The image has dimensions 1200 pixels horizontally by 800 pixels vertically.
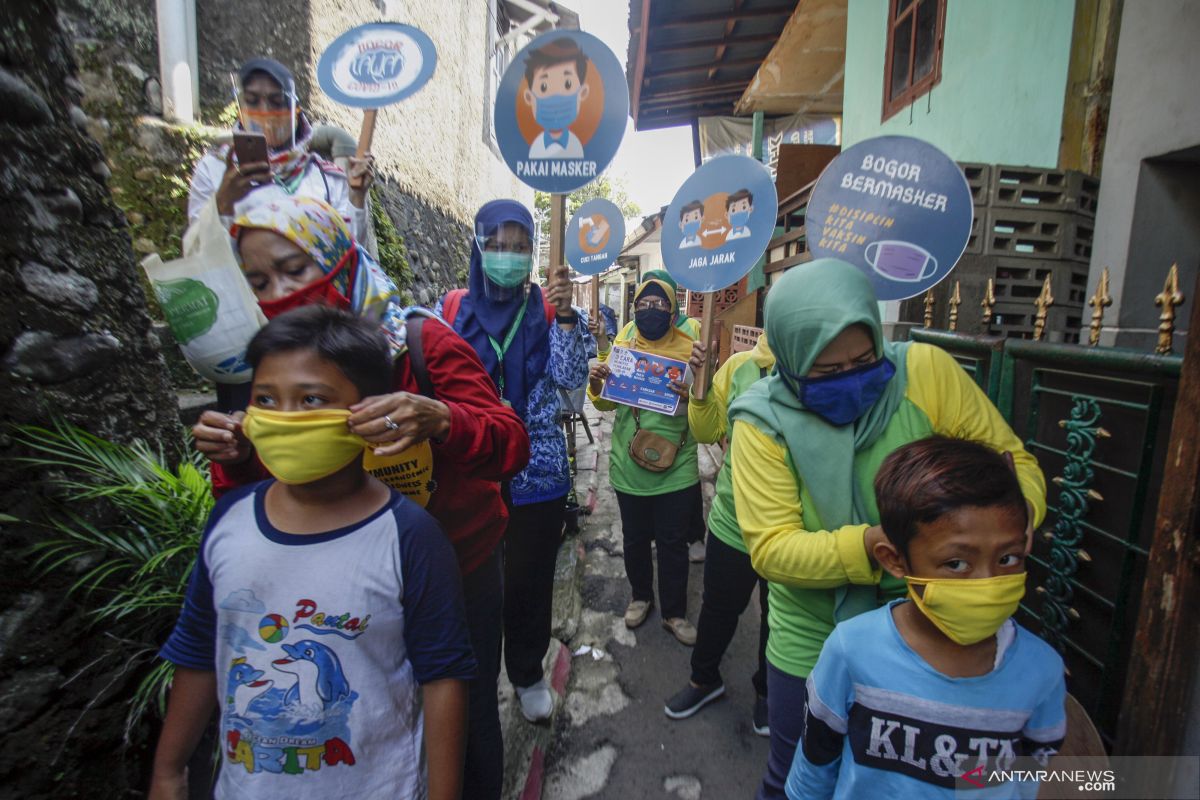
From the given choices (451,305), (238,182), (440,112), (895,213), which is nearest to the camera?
(238,182)

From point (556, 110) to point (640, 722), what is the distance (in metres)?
2.75

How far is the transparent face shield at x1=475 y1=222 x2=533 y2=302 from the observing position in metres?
2.21

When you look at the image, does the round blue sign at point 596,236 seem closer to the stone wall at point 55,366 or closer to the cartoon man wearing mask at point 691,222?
the cartoon man wearing mask at point 691,222

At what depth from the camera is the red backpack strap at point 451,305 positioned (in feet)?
7.42

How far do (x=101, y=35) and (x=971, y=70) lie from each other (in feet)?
20.3

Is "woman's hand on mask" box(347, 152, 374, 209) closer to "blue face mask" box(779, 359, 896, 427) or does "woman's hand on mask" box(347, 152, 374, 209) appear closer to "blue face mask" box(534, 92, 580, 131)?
"blue face mask" box(534, 92, 580, 131)

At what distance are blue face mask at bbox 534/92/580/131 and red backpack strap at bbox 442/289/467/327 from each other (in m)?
0.83

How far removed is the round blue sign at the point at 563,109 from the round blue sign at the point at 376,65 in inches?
14.1

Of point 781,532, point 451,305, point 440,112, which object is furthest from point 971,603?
point 440,112

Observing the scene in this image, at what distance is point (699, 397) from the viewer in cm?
280

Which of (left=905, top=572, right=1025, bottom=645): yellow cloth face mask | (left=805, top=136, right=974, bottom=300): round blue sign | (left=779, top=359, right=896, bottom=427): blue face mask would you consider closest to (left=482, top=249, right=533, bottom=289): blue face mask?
(left=805, top=136, right=974, bottom=300): round blue sign

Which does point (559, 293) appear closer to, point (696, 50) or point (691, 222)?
point (691, 222)

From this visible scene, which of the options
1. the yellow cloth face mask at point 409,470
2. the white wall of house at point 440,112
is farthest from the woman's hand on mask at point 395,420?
the white wall of house at point 440,112

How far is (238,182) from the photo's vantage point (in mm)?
1832
